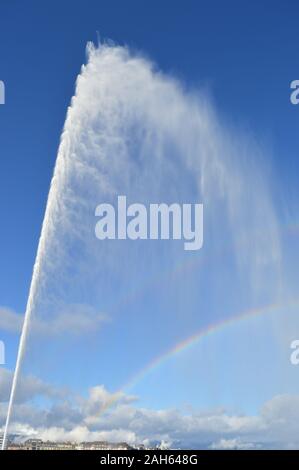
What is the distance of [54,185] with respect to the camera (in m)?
44.6

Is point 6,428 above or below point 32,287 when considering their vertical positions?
below

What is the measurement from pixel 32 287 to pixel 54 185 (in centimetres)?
843
